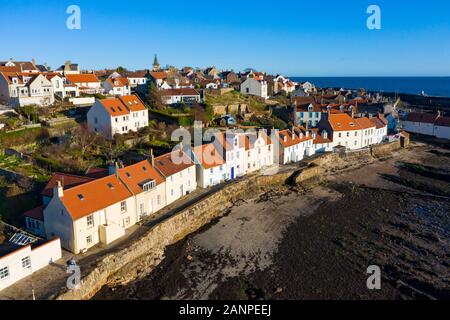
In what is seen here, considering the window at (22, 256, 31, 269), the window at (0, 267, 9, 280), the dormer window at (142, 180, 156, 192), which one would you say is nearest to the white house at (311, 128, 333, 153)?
the dormer window at (142, 180, 156, 192)

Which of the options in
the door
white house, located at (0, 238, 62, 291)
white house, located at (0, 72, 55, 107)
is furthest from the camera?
white house, located at (0, 72, 55, 107)

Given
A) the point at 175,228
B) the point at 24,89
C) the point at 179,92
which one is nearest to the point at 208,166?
the point at 175,228

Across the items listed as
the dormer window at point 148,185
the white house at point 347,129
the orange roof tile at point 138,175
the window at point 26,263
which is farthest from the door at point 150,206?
the white house at point 347,129

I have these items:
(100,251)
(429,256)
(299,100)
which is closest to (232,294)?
(100,251)

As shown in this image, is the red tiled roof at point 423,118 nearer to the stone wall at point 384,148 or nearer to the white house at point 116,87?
the stone wall at point 384,148

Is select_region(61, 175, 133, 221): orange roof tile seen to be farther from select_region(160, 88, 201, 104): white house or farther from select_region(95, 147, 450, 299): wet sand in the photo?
select_region(160, 88, 201, 104): white house

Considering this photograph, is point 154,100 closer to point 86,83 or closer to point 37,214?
point 86,83

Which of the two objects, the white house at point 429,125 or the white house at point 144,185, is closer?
the white house at point 144,185
